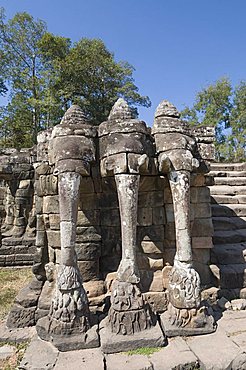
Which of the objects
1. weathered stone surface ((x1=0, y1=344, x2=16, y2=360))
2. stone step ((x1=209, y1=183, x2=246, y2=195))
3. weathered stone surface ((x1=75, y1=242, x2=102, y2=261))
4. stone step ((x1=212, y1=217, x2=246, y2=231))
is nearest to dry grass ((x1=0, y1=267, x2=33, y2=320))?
weathered stone surface ((x1=0, y1=344, x2=16, y2=360))

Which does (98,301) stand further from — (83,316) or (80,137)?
(80,137)

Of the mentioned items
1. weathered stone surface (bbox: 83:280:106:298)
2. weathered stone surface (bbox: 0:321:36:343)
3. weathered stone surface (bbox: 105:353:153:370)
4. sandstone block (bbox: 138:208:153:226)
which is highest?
sandstone block (bbox: 138:208:153:226)

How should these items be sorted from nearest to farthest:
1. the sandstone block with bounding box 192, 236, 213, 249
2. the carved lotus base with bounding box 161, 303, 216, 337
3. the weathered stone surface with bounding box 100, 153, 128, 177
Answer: the carved lotus base with bounding box 161, 303, 216, 337
the weathered stone surface with bounding box 100, 153, 128, 177
the sandstone block with bounding box 192, 236, 213, 249

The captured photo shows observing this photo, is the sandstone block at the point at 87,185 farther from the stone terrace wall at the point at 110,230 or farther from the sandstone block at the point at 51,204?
the sandstone block at the point at 51,204

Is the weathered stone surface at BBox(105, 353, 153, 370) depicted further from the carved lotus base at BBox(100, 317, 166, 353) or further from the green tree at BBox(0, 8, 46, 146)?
the green tree at BBox(0, 8, 46, 146)

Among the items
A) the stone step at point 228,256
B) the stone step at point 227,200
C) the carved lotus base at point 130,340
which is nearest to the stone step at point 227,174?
the stone step at point 227,200

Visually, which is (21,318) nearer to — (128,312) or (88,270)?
(88,270)

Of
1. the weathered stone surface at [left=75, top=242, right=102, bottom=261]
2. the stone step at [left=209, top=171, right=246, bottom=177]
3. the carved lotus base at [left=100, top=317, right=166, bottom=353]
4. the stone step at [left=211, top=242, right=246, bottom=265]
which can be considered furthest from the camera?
the stone step at [left=209, top=171, right=246, bottom=177]

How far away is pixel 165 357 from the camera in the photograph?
2.48m

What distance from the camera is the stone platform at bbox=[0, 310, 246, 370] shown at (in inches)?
93.3

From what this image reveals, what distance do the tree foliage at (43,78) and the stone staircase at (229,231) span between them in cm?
1514

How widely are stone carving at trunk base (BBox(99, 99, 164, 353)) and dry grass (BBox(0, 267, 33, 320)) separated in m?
1.93

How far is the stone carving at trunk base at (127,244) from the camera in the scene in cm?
265

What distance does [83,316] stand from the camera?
2.72 metres
